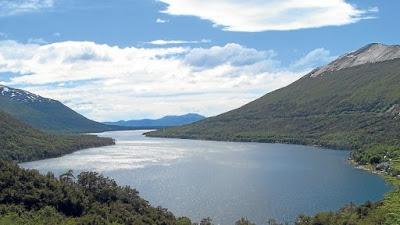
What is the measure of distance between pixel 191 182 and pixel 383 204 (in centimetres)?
8224

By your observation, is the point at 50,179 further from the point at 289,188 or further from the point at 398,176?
the point at 398,176

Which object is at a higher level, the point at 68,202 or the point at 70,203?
the point at 68,202

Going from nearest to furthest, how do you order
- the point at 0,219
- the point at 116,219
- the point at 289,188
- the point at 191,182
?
1. the point at 0,219
2. the point at 116,219
3. the point at 289,188
4. the point at 191,182

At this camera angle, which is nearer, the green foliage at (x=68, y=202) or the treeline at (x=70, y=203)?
the treeline at (x=70, y=203)

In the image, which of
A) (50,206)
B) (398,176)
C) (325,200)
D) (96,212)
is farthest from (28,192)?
(398,176)

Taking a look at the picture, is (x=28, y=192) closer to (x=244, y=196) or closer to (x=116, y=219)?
(x=116, y=219)

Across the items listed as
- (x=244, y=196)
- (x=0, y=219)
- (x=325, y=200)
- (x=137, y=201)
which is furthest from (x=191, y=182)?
(x=0, y=219)

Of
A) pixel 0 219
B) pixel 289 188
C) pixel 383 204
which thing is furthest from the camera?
pixel 289 188

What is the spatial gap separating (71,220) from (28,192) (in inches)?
723

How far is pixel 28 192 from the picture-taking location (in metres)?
118

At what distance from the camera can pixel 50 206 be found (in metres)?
115

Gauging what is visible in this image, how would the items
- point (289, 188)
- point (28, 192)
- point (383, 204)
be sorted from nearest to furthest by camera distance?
point (28, 192) → point (383, 204) → point (289, 188)

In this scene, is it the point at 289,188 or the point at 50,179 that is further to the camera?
the point at 289,188

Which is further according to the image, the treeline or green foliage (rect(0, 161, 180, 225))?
green foliage (rect(0, 161, 180, 225))
